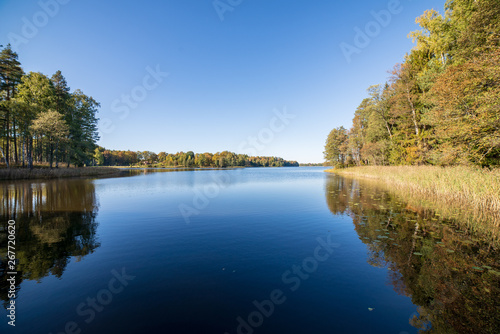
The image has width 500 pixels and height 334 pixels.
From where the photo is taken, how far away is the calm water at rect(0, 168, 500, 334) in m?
4.00

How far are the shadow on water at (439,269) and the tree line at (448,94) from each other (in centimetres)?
932

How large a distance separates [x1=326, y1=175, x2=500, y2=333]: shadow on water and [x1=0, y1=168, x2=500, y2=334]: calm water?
32 mm

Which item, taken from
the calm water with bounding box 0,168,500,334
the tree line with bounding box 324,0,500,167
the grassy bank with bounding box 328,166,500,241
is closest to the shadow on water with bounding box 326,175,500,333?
the calm water with bounding box 0,168,500,334

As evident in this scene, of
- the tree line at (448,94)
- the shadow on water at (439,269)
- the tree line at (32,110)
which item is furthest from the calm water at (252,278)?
the tree line at (32,110)

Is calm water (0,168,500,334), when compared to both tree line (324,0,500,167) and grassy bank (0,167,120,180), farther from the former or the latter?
grassy bank (0,167,120,180)

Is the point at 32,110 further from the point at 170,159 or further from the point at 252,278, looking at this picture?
the point at 170,159

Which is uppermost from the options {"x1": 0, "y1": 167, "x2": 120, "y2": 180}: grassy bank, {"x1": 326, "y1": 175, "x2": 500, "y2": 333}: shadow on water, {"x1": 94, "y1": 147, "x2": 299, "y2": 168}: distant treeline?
{"x1": 94, "y1": 147, "x2": 299, "y2": 168}: distant treeline

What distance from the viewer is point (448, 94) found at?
1669 centimetres

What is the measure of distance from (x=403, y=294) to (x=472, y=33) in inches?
1091

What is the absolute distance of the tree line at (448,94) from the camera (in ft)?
47.0

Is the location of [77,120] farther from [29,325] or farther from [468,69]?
[468,69]

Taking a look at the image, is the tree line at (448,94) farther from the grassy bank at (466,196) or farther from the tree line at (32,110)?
the tree line at (32,110)

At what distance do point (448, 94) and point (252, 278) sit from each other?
21901 millimetres

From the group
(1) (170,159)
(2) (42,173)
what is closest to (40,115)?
(2) (42,173)
